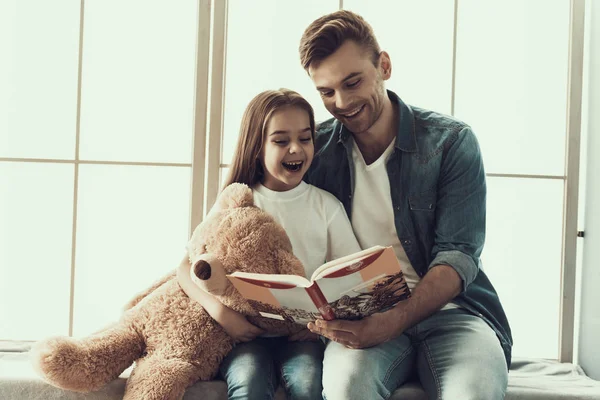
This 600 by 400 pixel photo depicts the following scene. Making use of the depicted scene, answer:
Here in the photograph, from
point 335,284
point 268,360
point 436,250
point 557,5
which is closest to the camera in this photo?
point 335,284

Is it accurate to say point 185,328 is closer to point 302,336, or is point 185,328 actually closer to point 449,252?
point 302,336

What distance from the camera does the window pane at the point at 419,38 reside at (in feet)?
7.07

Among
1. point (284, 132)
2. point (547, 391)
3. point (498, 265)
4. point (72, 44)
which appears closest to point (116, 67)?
point (72, 44)

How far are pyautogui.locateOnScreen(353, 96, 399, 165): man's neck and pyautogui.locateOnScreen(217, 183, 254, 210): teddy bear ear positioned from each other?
0.40 metres

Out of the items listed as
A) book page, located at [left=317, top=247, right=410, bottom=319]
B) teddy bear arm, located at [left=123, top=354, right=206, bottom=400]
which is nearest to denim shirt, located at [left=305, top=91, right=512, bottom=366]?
book page, located at [left=317, top=247, right=410, bottom=319]

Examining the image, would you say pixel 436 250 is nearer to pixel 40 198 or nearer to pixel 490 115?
pixel 490 115

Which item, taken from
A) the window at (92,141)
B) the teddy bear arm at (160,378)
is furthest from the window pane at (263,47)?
the teddy bear arm at (160,378)

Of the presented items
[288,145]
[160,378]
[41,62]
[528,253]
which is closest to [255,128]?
[288,145]

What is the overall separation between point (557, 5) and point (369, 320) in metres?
1.33

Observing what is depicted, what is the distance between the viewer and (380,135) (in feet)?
6.03

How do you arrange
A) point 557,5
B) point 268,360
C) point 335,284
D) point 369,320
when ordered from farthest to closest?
point 557,5 → point 268,360 → point 369,320 → point 335,284

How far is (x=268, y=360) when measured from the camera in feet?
5.15

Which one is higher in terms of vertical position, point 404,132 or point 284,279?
point 404,132

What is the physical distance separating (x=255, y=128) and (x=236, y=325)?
524 millimetres
